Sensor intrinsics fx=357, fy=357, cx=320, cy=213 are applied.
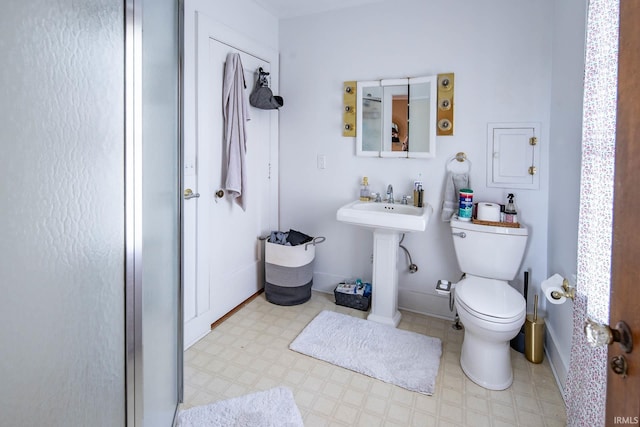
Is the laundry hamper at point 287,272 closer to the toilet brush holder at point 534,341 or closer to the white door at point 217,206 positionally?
the white door at point 217,206

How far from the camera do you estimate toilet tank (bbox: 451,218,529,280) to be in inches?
87.3

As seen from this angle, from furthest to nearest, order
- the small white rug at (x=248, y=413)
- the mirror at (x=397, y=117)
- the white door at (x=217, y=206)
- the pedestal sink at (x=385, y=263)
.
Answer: the mirror at (x=397, y=117) < the pedestal sink at (x=385, y=263) < the white door at (x=217, y=206) < the small white rug at (x=248, y=413)

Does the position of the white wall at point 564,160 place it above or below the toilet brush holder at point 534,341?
above

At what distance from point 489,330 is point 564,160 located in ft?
3.42

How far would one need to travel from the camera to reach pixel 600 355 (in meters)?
1.00

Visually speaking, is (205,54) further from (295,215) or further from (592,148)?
(592,148)

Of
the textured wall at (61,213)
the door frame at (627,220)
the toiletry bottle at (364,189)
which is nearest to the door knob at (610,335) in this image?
the door frame at (627,220)

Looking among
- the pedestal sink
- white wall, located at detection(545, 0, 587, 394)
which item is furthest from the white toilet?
the pedestal sink

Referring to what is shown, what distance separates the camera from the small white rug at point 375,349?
1.98 m

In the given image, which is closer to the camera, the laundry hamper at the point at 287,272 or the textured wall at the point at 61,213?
the textured wall at the point at 61,213

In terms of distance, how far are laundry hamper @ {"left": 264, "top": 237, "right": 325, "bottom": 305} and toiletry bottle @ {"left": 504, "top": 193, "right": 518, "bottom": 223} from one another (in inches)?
56.6

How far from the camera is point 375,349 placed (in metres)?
2.24

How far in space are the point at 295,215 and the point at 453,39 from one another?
6.03ft

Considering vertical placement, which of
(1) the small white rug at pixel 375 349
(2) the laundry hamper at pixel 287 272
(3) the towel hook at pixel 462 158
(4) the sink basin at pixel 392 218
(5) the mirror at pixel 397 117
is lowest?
(1) the small white rug at pixel 375 349
